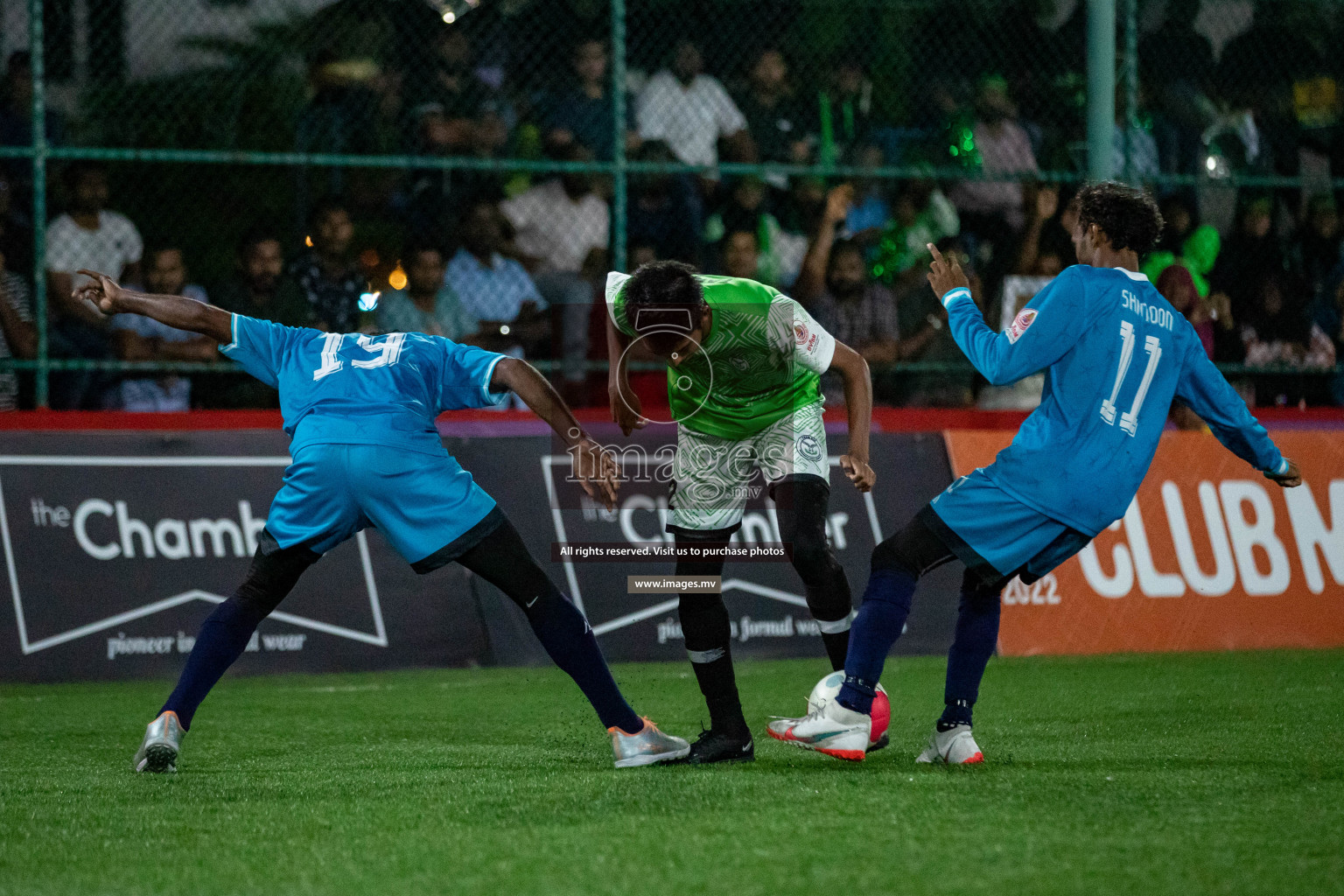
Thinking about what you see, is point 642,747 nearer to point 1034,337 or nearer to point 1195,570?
point 1034,337

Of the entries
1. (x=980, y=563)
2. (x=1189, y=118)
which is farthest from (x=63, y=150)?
(x=1189, y=118)

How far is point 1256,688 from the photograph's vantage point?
7270 mm

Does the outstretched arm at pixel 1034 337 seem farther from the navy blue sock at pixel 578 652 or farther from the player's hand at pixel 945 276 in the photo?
the navy blue sock at pixel 578 652

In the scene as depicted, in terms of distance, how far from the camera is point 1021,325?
4.94m

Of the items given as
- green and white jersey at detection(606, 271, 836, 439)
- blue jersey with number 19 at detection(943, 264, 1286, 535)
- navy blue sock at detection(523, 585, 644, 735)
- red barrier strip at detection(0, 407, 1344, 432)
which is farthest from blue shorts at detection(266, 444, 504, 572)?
red barrier strip at detection(0, 407, 1344, 432)

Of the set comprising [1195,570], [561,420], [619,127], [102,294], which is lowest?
[1195,570]

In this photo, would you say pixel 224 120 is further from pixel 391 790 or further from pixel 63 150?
pixel 391 790

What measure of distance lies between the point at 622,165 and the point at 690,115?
1.34 m

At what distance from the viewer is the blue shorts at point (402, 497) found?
202 inches

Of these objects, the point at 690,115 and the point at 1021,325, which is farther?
the point at 690,115

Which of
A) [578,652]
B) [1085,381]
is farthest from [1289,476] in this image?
[578,652]

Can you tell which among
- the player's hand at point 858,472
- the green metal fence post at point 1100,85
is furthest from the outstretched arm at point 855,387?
the green metal fence post at point 1100,85

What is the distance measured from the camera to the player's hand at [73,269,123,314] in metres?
5.20

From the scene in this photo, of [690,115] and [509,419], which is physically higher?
[690,115]
